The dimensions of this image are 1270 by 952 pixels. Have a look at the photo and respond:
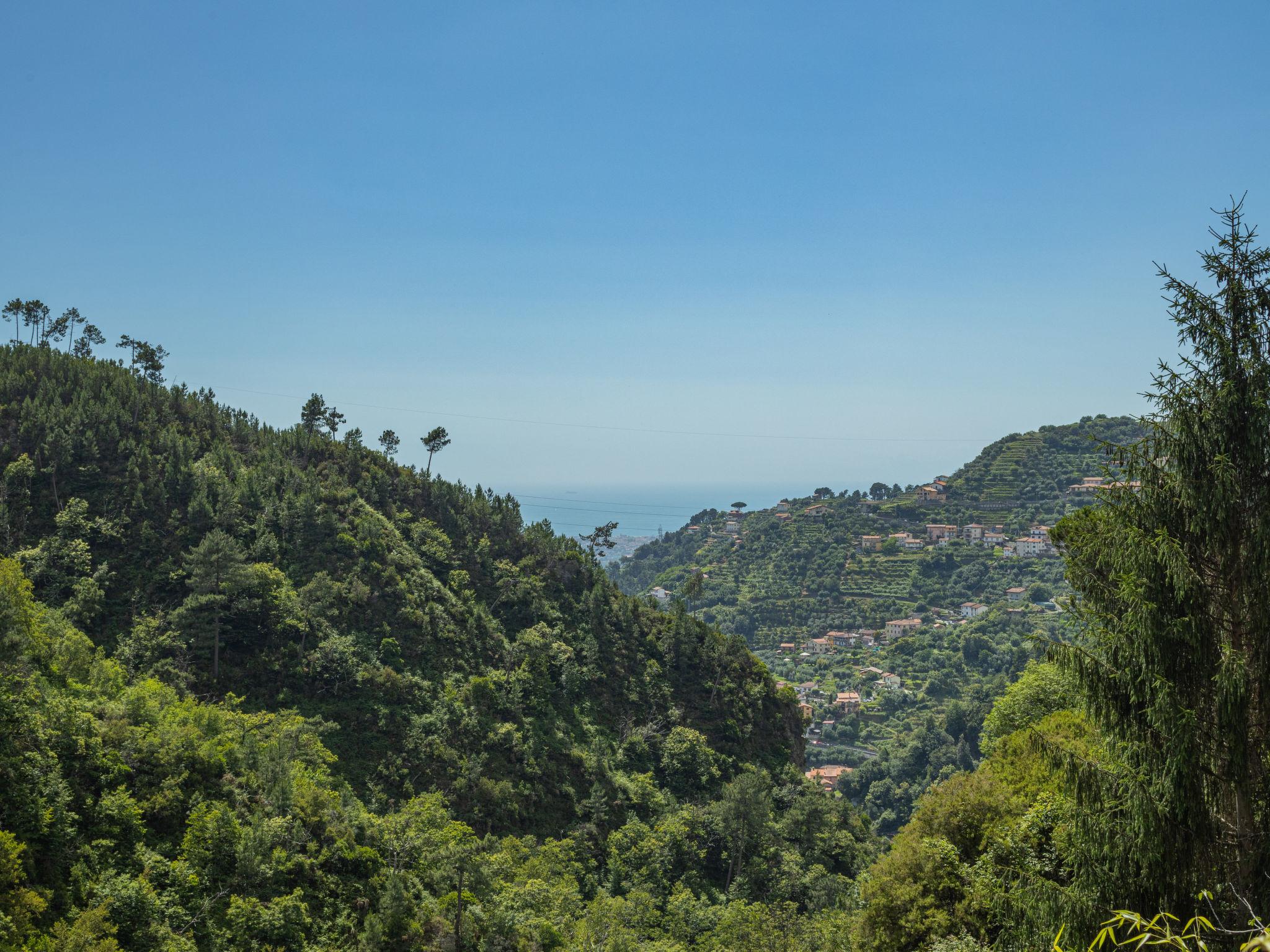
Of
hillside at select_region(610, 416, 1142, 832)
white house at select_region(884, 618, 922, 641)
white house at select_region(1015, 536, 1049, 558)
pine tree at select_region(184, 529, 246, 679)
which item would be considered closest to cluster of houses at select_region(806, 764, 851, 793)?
hillside at select_region(610, 416, 1142, 832)

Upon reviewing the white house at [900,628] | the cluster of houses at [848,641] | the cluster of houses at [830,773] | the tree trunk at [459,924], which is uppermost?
the tree trunk at [459,924]

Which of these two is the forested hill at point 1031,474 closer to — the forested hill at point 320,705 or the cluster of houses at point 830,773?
the cluster of houses at point 830,773

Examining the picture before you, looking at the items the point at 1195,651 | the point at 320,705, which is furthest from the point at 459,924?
the point at 1195,651

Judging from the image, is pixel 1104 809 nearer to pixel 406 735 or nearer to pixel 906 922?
pixel 906 922

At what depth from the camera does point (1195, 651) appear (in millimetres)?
7199

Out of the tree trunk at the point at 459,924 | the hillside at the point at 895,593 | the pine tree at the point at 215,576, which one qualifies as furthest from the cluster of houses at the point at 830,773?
the pine tree at the point at 215,576

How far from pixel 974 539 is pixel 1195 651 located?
5847 inches

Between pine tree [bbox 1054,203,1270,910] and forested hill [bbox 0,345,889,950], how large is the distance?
721 inches

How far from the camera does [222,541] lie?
35.7 m

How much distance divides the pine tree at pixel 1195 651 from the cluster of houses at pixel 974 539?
143 metres

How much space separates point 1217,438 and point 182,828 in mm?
25259

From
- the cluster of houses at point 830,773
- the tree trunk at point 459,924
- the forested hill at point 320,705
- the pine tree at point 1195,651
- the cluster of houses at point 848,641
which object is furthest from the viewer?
the cluster of houses at point 848,641

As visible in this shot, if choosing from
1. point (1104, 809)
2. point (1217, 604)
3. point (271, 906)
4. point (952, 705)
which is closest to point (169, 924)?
point (271, 906)

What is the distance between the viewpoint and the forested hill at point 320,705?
64.5 feet
